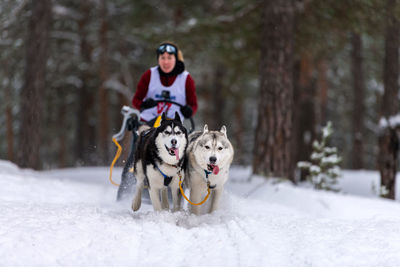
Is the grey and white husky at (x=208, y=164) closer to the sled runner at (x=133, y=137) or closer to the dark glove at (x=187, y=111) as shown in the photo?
the dark glove at (x=187, y=111)

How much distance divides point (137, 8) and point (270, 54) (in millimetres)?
→ 8605

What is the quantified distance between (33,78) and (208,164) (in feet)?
20.6

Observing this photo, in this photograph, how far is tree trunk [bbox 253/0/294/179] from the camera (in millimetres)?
7027

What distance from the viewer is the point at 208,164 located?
382cm

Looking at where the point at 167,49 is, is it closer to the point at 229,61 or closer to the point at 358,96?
the point at 229,61

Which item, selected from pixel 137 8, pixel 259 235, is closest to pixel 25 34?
pixel 137 8

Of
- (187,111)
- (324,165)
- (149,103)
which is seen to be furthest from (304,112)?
(149,103)

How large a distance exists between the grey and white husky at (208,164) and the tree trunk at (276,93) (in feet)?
9.81

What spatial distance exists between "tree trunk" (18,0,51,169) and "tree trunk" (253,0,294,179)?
16.8 ft

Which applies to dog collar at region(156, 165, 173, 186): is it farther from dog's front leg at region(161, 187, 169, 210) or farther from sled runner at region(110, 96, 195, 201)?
sled runner at region(110, 96, 195, 201)

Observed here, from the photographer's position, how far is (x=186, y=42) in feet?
29.9

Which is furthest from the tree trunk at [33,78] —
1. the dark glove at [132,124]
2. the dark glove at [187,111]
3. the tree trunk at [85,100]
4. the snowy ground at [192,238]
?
the tree trunk at [85,100]

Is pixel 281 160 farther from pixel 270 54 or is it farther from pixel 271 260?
pixel 271 260

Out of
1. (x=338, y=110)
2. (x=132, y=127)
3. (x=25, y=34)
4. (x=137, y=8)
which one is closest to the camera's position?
(x=132, y=127)
